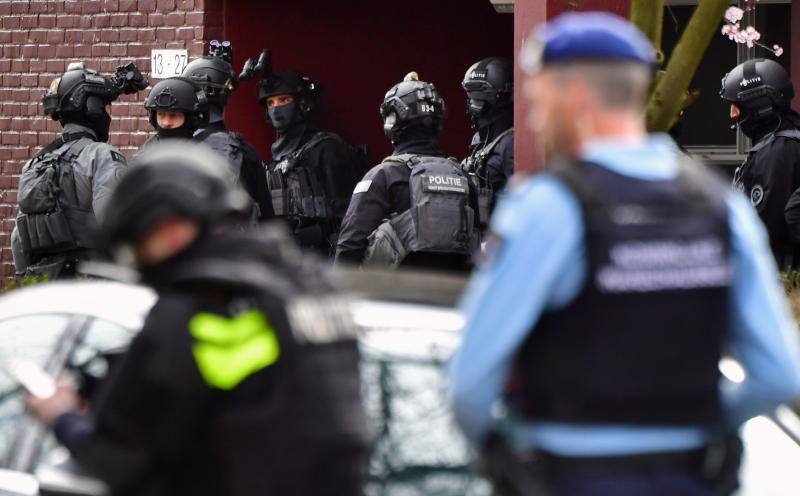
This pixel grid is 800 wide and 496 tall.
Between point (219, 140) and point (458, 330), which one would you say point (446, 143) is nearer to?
point (219, 140)

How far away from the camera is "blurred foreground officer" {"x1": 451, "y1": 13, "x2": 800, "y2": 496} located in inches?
115

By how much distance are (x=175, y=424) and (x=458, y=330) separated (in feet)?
3.83

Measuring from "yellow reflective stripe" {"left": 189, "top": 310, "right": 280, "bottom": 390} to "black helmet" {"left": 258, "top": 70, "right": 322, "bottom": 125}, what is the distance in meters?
8.52

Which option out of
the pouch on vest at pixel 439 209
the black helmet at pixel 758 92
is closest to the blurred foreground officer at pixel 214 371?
the pouch on vest at pixel 439 209

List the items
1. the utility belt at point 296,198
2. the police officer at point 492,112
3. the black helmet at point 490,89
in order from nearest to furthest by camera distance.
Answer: the police officer at point 492,112 < the black helmet at point 490,89 < the utility belt at point 296,198

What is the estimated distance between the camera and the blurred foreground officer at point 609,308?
293 centimetres

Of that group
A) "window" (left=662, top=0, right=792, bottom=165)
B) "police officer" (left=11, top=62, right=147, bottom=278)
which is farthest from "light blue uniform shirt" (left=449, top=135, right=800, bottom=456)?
"window" (left=662, top=0, right=792, bottom=165)

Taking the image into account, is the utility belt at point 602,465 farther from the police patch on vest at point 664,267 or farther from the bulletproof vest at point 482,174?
the bulletproof vest at point 482,174

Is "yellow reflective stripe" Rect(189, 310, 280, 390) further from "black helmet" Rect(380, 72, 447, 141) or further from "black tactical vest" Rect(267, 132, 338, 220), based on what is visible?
"black tactical vest" Rect(267, 132, 338, 220)

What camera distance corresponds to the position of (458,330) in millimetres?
4043

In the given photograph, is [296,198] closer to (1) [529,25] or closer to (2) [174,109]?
(2) [174,109]

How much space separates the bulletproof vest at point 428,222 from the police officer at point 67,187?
1.79m

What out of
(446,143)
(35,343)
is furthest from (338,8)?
(35,343)

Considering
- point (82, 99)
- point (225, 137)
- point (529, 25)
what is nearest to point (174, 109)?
point (225, 137)
